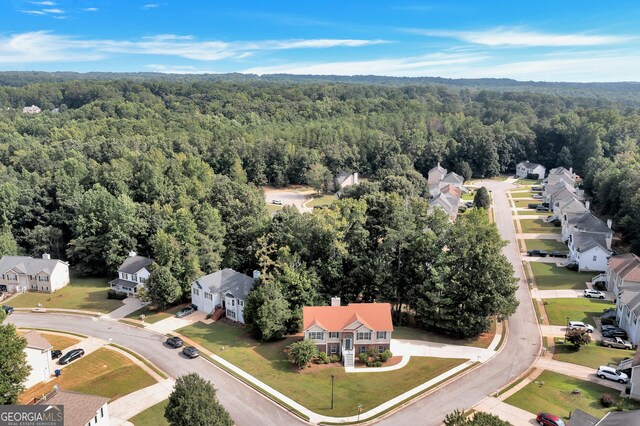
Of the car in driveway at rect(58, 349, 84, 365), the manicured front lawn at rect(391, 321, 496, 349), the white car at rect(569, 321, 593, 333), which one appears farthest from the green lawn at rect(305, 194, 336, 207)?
the car in driveway at rect(58, 349, 84, 365)

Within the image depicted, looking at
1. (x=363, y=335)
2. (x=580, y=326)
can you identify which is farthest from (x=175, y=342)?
(x=580, y=326)

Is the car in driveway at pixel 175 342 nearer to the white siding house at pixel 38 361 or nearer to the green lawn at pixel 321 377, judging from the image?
the green lawn at pixel 321 377

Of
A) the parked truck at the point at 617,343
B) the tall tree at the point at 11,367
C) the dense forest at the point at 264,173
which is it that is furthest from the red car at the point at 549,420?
the tall tree at the point at 11,367

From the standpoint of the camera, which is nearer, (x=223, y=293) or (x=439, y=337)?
(x=439, y=337)

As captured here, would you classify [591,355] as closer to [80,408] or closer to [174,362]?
[174,362]

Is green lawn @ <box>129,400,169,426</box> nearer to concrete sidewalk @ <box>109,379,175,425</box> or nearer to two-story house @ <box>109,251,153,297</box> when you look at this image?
concrete sidewalk @ <box>109,379,175,425</box>

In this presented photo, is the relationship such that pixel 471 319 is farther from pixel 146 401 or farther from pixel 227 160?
pixel 227 160

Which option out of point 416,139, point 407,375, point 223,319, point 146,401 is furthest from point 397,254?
point 416,139
